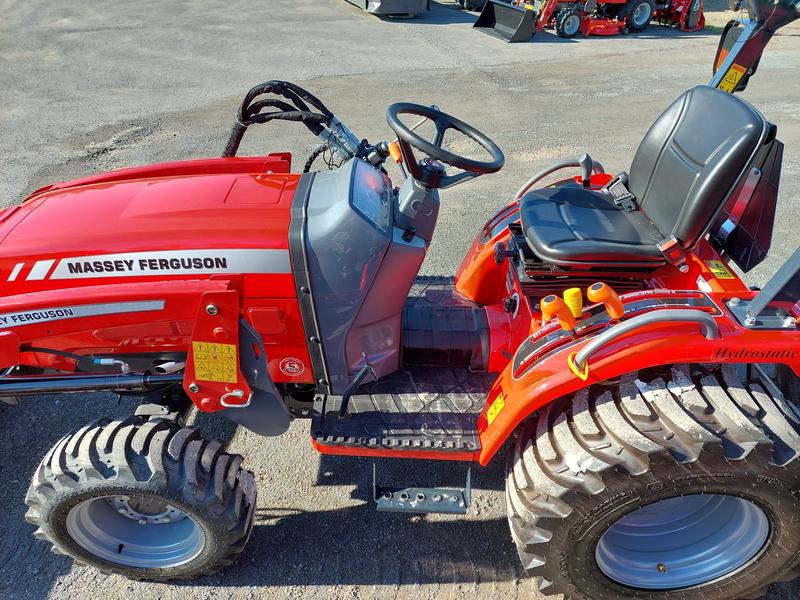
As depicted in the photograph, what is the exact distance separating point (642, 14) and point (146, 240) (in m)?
13.9

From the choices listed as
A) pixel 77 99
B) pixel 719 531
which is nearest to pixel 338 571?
pixel 719 531

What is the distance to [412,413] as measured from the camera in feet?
7.42

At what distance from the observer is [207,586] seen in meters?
2.21

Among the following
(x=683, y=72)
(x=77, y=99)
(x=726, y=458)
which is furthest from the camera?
(x=683, y=72)

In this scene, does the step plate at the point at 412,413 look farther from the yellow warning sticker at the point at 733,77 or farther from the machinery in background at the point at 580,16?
the machinery in background at the point at 580,16

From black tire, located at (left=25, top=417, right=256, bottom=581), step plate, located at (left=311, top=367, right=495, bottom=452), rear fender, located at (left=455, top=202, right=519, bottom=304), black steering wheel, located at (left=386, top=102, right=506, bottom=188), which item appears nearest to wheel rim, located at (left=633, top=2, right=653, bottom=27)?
rear fender, located at (left=455, top=202, right=519, bottom=304)

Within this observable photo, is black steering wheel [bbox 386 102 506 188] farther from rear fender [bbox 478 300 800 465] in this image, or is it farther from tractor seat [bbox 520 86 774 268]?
rear fender [bbox 478 300 800 465]

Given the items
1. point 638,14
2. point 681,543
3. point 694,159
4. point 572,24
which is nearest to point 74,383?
point 681,543

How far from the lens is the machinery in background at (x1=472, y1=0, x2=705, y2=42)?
11.3 metres

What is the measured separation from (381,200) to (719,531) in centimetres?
174

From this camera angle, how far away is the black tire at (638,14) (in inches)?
493

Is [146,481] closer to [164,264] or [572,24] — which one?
[164,264]

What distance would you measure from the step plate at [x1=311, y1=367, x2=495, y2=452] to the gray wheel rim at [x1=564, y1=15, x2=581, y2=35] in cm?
1132

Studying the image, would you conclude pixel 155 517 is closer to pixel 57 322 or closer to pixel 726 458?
pixel 57 322
